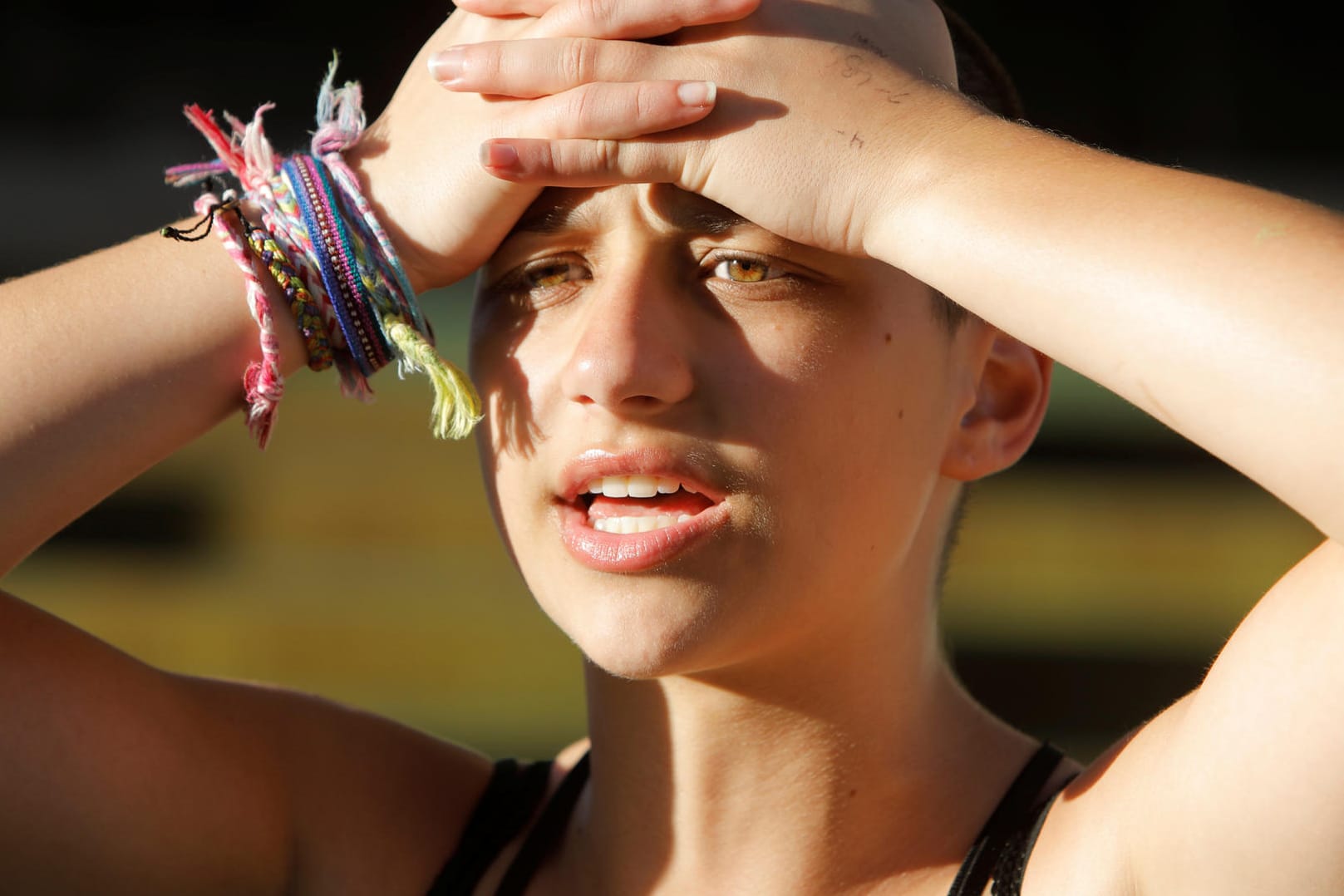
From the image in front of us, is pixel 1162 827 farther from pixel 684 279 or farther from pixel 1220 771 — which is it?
pixel 684 279

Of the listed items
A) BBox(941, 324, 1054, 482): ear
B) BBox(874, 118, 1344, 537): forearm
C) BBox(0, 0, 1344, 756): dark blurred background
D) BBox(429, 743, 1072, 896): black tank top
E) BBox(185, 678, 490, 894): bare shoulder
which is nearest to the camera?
BBox(874, 118, 1344, 537): forearm

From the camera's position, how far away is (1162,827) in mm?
1422

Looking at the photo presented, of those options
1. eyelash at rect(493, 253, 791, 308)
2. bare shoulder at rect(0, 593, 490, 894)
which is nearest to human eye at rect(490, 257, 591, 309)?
eyelash at rect(493, 253, 791, 308)

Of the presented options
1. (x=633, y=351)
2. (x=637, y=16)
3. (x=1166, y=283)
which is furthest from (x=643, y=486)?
(x=1166, y=283)

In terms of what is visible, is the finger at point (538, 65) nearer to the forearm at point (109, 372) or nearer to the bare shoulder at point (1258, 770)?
the forearm at point (109, 372)

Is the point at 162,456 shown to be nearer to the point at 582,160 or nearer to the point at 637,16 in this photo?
the point at 582,160

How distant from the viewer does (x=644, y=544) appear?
1.57 metres

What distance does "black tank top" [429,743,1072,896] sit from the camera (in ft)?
5.56

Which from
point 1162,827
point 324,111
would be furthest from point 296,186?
point 1162,827

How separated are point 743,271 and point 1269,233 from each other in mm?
555

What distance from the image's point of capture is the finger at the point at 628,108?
145 cm

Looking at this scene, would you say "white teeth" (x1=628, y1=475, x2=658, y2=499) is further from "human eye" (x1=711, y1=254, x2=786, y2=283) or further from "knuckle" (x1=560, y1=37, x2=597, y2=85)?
"knuckle" (x1=560, y1=37, x2=597, y2=85)

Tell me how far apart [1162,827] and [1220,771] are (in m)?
0.11

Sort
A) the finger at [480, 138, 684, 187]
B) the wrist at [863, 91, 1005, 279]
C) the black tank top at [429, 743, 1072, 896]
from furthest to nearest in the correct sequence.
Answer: the black tank top at [429, 743, 1072, 896]
the finger at [480, 138, 684, 187]
the wrist at [863, 91, 1005, 279]
